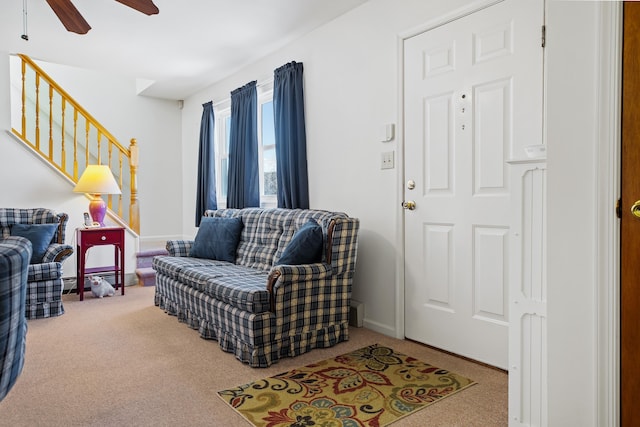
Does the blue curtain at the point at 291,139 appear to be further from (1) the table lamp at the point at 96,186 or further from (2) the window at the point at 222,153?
(1) the table lamp at the point at 96,186

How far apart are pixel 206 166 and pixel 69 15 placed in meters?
2.60

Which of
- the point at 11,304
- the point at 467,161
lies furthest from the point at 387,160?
the point at 11,304

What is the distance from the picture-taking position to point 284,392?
6.81 feet

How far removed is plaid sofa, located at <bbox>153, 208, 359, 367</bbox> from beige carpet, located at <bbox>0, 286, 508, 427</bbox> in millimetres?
91

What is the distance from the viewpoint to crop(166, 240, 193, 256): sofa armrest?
396 cm

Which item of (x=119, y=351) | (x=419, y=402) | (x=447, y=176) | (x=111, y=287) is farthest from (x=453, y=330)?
(x=111, y=287)

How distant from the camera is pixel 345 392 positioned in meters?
2.07

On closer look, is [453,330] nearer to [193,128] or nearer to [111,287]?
[111,287]

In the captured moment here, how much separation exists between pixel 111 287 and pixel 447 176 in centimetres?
358

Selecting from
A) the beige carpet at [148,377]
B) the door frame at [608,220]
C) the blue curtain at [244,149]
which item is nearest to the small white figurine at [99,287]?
the beige carpet at [148,377]

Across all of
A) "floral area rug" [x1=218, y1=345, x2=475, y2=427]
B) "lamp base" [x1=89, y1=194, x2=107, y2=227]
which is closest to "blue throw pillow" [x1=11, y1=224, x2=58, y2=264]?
"lamp base" [x1=89, y1=194, x2=107, y2=227]

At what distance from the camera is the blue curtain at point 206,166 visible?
5.06m

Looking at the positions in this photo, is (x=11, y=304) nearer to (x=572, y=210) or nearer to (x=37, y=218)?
(x=572, y=210)

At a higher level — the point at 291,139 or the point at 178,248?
the point at 291,139
